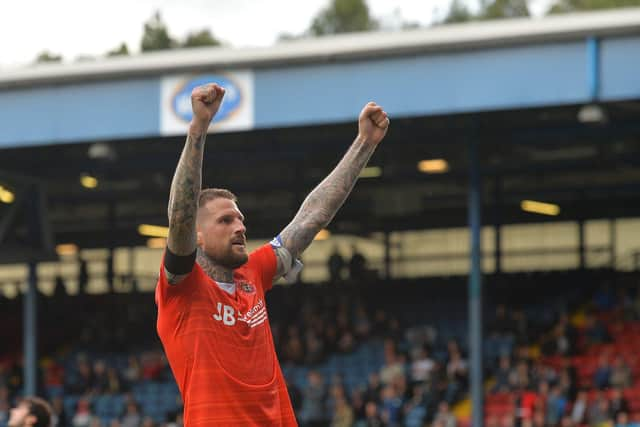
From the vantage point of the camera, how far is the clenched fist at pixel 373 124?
5.89m

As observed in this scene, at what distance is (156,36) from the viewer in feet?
241

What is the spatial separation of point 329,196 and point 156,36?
68594 millimetres

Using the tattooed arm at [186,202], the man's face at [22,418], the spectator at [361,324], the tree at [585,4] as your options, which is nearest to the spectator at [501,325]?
the spectator at [361,324]

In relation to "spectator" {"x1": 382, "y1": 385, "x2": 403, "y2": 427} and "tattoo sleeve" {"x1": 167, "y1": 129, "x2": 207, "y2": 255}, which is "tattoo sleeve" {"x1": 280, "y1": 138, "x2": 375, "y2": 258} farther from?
"spectator" {"x1": 382, "y1": 385, "x2": 403, "y2": 427}

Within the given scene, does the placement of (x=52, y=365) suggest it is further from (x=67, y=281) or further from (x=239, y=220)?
(x=239, y=220)

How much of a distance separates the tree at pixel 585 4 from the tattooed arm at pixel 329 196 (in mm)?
55971

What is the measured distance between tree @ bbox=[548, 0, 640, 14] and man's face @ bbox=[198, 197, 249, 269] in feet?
186

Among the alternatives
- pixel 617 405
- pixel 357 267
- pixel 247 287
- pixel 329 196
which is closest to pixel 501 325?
pixel 617 405

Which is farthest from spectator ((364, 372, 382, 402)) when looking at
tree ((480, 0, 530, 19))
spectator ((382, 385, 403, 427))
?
tree ((480, 0, 530, 19))

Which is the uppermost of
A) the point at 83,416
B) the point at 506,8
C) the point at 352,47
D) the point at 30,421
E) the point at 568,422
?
the point at 506,8

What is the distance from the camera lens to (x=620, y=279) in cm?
2605

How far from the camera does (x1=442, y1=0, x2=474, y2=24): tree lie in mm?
Answer: 71938

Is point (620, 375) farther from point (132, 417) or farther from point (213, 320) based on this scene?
point (213, 320)

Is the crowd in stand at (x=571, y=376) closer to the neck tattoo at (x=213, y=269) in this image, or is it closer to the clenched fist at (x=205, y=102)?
the neck tattoo at (x=213, y=269)
